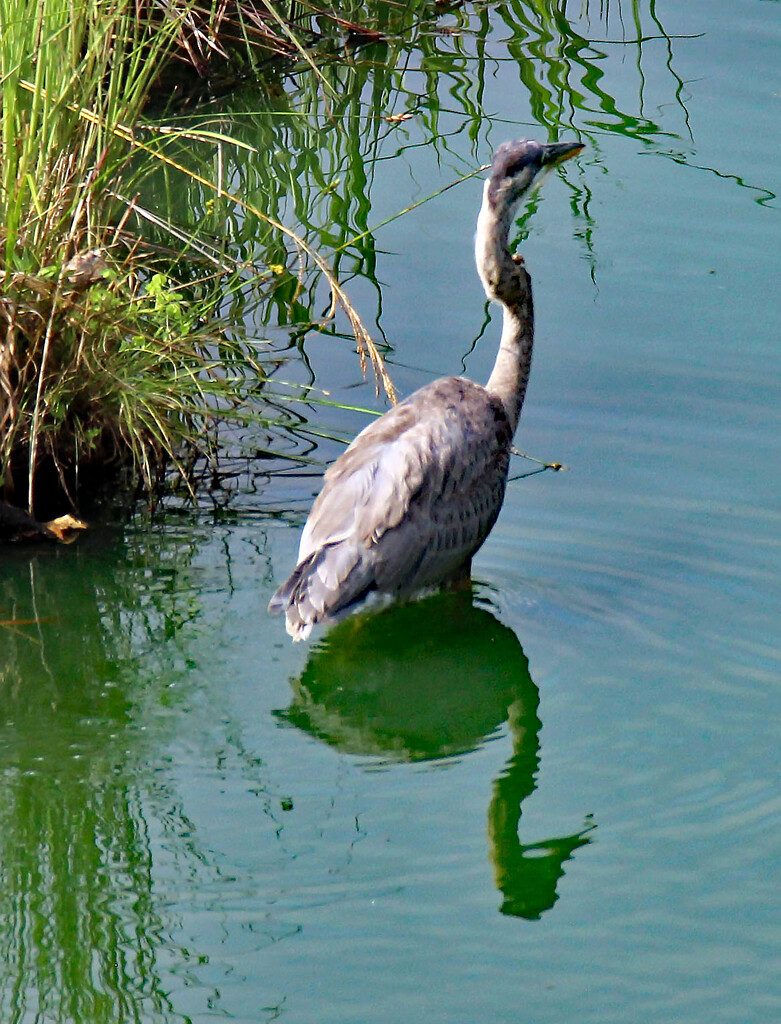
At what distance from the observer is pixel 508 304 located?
192 inches

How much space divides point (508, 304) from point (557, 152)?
546 millimetres

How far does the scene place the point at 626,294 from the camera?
6.30 m

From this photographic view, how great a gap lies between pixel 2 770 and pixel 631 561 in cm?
206

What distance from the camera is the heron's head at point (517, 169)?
4770mm

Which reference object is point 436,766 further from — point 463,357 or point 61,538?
point 463,357

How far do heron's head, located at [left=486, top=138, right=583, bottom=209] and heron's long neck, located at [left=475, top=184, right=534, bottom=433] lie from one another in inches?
1.3

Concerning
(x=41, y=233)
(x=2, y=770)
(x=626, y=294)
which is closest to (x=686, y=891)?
(x=2, y=770)

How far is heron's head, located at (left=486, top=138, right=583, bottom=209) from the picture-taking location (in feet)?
15.6

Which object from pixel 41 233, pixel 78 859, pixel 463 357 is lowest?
pixel 78 859

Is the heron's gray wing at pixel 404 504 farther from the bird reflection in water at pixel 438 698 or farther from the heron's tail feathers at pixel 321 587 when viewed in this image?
the bird reflection in water at pixel 438 698

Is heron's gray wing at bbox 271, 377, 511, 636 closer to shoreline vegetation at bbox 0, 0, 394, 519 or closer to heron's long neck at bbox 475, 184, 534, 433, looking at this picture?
heron's long neck at bbox 475, 184, 534, 433

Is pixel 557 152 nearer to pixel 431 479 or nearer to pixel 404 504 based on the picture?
pixel 431 479

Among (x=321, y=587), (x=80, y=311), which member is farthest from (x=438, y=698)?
(x=80, y=311)

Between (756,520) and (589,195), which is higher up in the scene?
(589,195)
